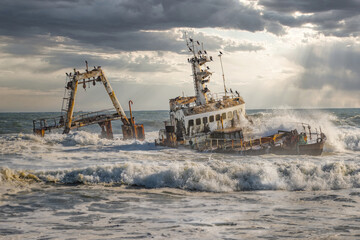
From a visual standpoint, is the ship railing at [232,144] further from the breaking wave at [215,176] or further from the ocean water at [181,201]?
the breaking wave at [215,176]

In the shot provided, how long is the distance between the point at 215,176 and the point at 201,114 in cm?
1265

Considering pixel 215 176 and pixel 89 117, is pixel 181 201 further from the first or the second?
pixel 89 117

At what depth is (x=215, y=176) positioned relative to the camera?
50.7ft

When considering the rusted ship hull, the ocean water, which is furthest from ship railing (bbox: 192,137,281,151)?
the ocean water

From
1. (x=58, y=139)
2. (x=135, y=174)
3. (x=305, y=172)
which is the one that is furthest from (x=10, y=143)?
(x=305, y=172)

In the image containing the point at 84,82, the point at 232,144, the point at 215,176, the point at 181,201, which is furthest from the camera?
the point at 84,82

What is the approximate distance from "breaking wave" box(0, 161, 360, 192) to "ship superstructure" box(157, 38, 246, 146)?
10318mm

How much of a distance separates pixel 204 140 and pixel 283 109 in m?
15.5

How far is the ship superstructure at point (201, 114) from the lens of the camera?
90.9 ft

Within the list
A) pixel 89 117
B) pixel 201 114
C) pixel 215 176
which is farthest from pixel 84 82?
pixel 215 176

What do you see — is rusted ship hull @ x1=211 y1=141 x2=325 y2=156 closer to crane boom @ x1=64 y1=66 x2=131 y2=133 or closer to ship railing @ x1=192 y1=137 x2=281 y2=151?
ship railing @ x1=192 y1=137 x2=281 y2=151

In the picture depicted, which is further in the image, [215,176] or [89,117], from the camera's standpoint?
[89,117]

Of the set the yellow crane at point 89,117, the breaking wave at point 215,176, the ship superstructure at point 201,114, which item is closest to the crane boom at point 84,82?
the yellow crane at point 89,117

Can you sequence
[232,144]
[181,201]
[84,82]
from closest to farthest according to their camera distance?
[181,201], [232,144], [84,82]
